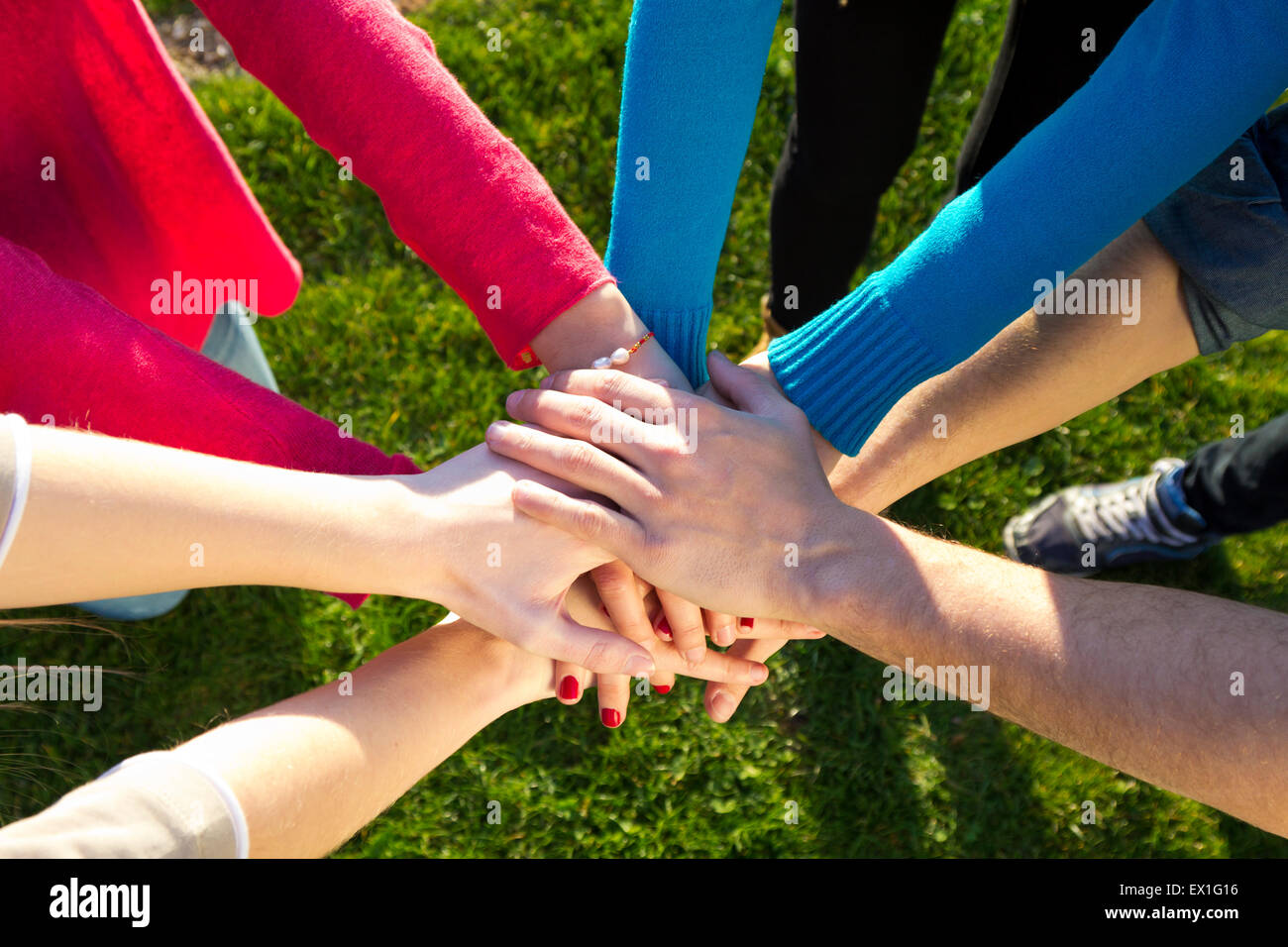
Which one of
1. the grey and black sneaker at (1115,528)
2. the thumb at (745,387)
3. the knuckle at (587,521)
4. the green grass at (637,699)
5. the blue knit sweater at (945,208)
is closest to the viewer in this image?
the blue knit sweater at (945,208)

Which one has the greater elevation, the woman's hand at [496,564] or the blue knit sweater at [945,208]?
the blue knit sweater at [945,208]

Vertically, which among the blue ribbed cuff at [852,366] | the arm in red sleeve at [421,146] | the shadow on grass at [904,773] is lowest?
the shadow on grass at [904,773]

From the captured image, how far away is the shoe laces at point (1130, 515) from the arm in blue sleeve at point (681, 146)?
1.45 metres

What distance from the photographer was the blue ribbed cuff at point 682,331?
1.84 meters

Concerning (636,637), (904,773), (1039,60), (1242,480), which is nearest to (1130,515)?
(1242,480)

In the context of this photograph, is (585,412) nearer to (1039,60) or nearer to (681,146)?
(681,146)

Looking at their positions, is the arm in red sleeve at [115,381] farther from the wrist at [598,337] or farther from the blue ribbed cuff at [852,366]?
the blue ribbed cuff at [852,366]

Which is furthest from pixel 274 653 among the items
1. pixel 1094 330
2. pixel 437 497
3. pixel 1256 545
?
pixel 1256 545

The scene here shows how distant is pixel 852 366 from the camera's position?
1708 mm

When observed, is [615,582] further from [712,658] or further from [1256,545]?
[1256,545]

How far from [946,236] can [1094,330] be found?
1.22ft

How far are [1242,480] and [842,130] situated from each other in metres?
1.40

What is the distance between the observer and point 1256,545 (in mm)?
2689

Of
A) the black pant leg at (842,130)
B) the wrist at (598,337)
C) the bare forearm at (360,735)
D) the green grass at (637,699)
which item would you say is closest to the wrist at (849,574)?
the wrist at (598,337)
